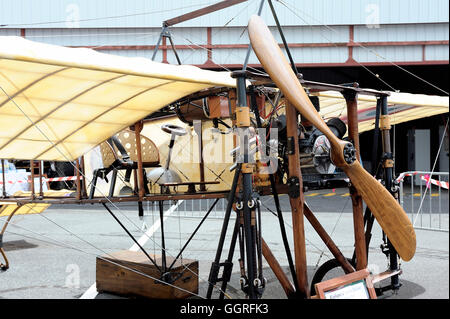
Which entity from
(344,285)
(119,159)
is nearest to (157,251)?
(119,159)

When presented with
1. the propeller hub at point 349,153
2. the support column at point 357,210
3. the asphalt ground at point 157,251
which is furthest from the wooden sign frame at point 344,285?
the propeller hub at point 349,153

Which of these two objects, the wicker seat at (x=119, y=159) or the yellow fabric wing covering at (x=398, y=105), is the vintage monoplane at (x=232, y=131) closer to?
the wicker seat at (x=119, y=159)

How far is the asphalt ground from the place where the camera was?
18.5 ft

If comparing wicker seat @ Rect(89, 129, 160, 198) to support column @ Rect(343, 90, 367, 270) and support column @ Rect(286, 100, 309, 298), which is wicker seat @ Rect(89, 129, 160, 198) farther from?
support column @ Rect(343, 90, 367, 270)

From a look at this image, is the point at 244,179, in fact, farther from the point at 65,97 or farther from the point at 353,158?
the point at 65,97

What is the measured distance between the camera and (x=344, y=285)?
375 centimetres

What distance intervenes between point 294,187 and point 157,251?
15.1 feet

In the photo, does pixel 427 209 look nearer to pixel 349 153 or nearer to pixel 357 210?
pixel 357 210

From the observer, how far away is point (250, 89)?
4.41 m

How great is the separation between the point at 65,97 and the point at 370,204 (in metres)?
2.82

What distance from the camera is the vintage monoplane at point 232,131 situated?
3615 mm

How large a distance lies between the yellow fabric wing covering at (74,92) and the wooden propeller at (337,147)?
30.5 inches

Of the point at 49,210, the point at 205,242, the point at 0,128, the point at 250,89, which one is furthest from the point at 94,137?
the point at 49,210
